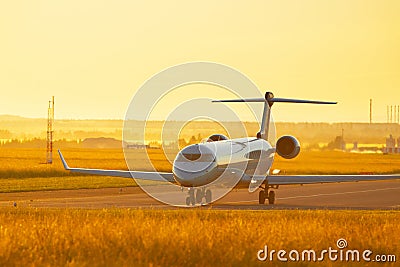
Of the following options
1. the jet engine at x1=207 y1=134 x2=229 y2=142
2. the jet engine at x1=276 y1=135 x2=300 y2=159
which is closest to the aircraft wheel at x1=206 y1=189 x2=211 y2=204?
the jet engine at x1=207 y1=134 x2=229 y2=142

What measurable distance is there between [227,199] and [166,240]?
27.6 metres

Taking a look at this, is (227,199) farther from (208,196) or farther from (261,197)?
(208,196)

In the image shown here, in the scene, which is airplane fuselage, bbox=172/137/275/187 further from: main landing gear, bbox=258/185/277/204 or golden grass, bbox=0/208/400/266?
golden grass, bbox=0/208/400/266

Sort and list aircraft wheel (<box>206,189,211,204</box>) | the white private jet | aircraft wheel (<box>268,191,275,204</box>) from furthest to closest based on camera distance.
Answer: aircraft wheel (<box>268,191,275,204</box>)
aircraft wheel (<box>206,189,211,204</box>)
the white private jet

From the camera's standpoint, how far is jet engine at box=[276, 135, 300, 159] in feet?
144

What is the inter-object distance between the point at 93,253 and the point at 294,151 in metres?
27.8

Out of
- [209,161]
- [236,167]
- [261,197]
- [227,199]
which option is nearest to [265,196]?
[261,197]

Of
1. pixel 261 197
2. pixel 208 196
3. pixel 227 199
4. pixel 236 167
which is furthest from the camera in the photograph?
pixel 227 199

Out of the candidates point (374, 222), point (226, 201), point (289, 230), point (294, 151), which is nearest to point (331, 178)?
point (294, 151)

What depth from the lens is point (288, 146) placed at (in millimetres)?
44094

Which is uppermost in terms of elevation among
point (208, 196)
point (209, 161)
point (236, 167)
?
point (209, 161)

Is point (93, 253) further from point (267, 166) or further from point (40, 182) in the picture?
point (40, 182)

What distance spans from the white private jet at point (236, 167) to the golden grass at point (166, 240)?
43.0 feet

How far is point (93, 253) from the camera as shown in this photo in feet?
55.4
